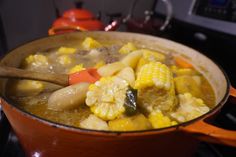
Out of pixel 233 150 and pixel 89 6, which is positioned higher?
pixel 89 6

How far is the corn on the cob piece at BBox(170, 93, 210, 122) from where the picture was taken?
1.93ft

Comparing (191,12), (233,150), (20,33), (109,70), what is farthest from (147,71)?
(20,33)

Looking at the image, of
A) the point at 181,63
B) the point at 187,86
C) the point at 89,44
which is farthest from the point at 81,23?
the point at 187,86

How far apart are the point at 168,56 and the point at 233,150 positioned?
0.37 m

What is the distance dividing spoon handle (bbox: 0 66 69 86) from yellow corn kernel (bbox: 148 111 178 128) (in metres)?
0.23

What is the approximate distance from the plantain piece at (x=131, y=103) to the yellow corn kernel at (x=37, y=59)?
15.4 inches

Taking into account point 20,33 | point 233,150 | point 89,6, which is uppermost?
point 89,6

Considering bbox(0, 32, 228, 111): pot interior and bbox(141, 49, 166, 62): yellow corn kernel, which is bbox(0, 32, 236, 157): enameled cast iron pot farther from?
bbox(141, 49, 166, 62): yellow corn kernel

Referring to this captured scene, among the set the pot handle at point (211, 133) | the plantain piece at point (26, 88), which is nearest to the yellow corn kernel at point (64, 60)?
the plantain piece at point (26, 88)

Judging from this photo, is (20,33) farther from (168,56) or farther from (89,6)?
(168,56)

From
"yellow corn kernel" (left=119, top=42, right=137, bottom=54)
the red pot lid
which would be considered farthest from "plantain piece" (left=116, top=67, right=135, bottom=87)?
the red pot lid

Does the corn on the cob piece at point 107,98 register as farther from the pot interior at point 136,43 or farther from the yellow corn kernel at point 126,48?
the yellow corn kernel at point 126,48

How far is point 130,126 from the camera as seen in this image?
19.0 inches

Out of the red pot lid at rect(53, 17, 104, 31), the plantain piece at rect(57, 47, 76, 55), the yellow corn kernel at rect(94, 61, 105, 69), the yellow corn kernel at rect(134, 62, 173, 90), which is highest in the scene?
the yellow corn kernel at rect(134, 62, 173, 90)
